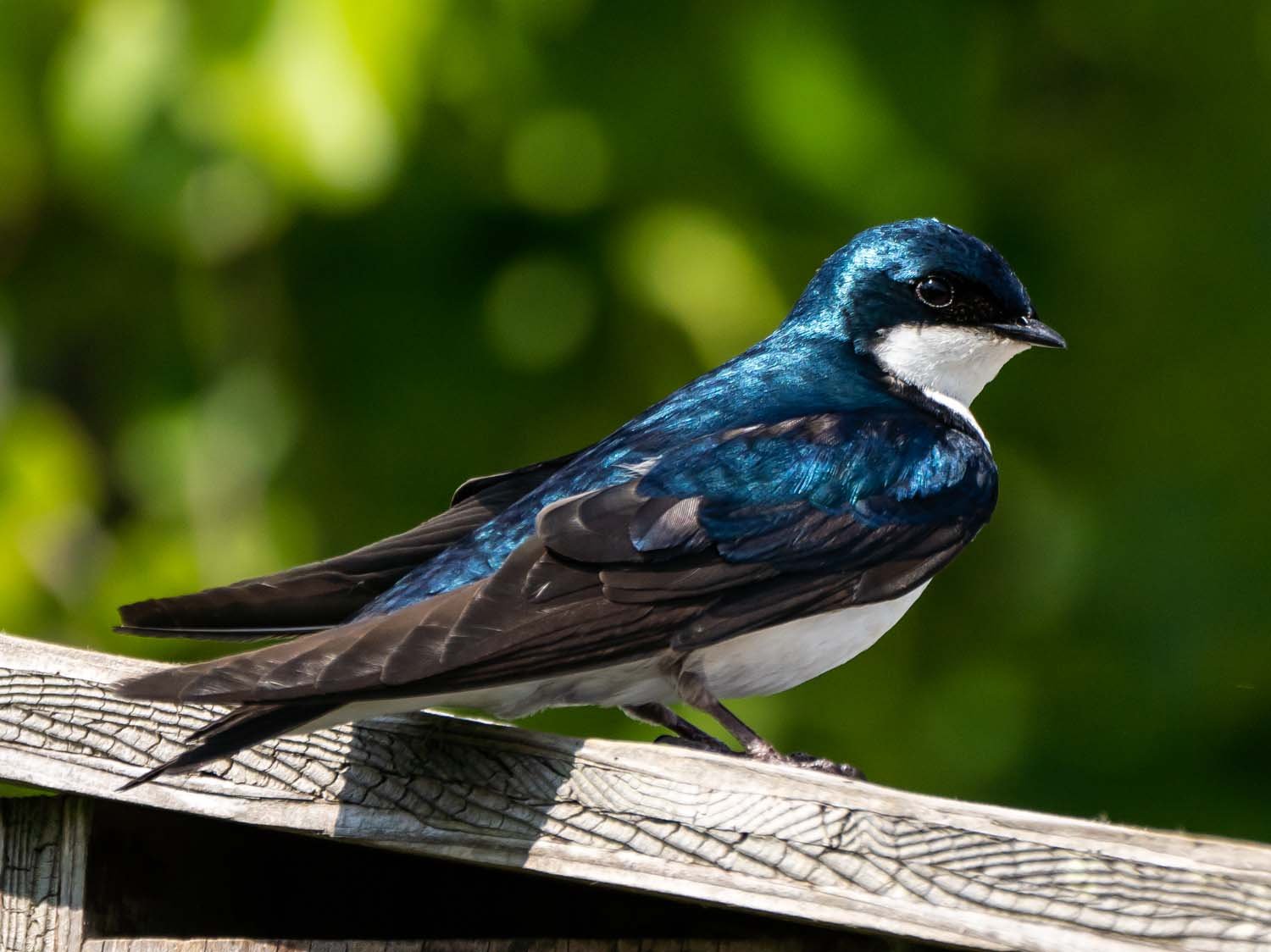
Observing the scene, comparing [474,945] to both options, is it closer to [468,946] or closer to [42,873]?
[468,946]

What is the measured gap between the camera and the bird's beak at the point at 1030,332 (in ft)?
7.61

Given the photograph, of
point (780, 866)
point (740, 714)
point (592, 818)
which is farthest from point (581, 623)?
point (740, 714)

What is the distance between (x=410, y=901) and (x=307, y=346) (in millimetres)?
1490

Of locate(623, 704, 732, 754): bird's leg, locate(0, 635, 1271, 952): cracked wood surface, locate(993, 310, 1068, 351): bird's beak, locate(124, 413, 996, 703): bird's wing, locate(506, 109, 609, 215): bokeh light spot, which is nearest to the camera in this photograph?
locate(0, 635, 1271, 952): cracked wood surface

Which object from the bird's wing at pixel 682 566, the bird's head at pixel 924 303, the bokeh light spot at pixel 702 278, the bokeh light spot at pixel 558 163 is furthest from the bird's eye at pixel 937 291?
the bokeh light spot at pixel 558 163

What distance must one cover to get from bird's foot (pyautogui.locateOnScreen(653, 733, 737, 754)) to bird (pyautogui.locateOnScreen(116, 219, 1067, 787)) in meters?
0.01

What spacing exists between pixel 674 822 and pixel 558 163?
5.61 feet

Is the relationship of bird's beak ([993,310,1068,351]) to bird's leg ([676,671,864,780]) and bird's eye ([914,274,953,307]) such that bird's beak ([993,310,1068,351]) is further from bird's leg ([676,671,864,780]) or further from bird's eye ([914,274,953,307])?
bird's leg ([676,671,864,780])

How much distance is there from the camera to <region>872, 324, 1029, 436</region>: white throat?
2348mm

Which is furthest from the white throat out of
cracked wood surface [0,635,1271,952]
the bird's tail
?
the bird's tail

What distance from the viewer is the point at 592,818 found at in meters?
1.53

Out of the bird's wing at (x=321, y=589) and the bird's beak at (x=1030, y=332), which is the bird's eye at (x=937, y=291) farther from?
the bird's wing at (x=321, y=589)

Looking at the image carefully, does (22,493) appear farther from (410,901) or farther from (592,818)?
(592,818)

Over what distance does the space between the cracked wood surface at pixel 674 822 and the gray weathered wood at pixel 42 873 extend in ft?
0.24
